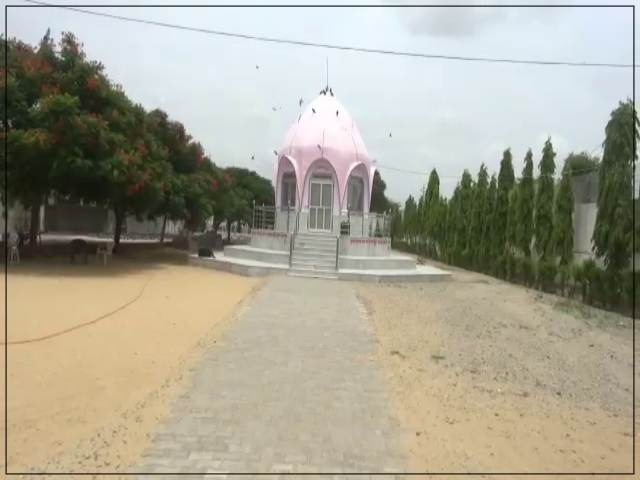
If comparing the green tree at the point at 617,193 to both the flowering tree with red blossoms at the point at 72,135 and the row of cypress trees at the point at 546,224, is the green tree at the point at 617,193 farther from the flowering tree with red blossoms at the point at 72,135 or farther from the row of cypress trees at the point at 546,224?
the flowering tree with red blossoms at the point at 72,135

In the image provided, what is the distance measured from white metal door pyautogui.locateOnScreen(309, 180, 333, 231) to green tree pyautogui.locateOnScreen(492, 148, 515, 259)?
22.0ft

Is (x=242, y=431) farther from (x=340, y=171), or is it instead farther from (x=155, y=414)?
(x=340, y=171)

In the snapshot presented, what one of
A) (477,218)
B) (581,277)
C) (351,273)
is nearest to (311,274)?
(351,273)

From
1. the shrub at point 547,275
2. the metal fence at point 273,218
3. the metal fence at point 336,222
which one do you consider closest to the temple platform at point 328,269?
the metal fence at point 273,218

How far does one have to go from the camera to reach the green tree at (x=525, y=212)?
20328mm

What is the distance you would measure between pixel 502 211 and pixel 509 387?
59.9 ft

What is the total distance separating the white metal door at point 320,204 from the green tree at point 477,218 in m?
7.06

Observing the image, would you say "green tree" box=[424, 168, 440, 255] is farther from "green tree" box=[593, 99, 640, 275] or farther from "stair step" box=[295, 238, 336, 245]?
"green tree" box=[593, 99, 640, 275]

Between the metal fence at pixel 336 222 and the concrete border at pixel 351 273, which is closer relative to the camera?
the concrete border at pixel 351 273

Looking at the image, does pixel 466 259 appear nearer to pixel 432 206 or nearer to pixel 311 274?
pixel 432 206

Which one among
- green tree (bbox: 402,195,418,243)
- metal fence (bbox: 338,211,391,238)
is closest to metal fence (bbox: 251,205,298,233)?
metal fence (bbox: 338,211,391,238)

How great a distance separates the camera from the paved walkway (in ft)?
12.6

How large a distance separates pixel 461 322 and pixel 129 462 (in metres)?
7.47

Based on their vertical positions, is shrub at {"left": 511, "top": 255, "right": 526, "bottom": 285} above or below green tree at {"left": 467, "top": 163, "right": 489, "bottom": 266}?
below
